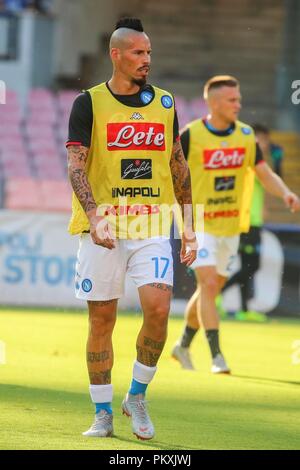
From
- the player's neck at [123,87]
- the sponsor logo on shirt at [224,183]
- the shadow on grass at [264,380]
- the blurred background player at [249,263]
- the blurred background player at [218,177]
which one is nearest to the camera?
the player's neck at [123,87]

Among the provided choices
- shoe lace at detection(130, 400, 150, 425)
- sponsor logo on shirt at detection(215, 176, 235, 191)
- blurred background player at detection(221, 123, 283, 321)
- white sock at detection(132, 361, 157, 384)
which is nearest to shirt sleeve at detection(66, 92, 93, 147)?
white sock at detection(132, 361, 157, 384)

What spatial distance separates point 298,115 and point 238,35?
14.8 ft

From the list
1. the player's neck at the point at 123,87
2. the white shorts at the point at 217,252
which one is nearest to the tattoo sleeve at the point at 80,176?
the player's neck at the point at 123,87

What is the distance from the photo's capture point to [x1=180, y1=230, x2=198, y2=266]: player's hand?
7.98 m

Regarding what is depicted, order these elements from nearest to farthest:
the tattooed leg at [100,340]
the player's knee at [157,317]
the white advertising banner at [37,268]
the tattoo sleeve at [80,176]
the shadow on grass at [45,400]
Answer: the tattoo sleeve at [80,176], the player's knee at [157,317], the tattooed leg at [100,340], the shadow on grass at [45,400], the white advertising banner at [37,268]

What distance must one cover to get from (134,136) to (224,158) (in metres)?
4.17

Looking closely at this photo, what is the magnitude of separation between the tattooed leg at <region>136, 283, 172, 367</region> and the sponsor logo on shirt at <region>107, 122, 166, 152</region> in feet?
2.67

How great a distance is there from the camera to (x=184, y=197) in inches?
322

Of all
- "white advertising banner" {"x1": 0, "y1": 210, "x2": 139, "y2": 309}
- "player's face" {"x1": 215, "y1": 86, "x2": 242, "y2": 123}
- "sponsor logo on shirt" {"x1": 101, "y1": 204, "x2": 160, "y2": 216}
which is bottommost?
"white advertising banner" {"x1": 0, "y1": 210, "x2": 139, "y2": 309}

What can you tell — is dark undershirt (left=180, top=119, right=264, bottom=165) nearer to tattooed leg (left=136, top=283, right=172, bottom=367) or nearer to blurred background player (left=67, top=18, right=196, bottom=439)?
blurred background player (left=67, top=18, right=196, bottom=439)

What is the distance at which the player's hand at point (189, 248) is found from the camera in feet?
26.2

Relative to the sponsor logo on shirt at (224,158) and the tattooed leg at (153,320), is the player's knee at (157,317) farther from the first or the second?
the sponsor logo on shirt at (224,158)

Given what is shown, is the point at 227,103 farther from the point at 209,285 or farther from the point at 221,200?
the point at 209,285

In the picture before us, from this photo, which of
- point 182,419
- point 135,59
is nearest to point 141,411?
point 182,419
